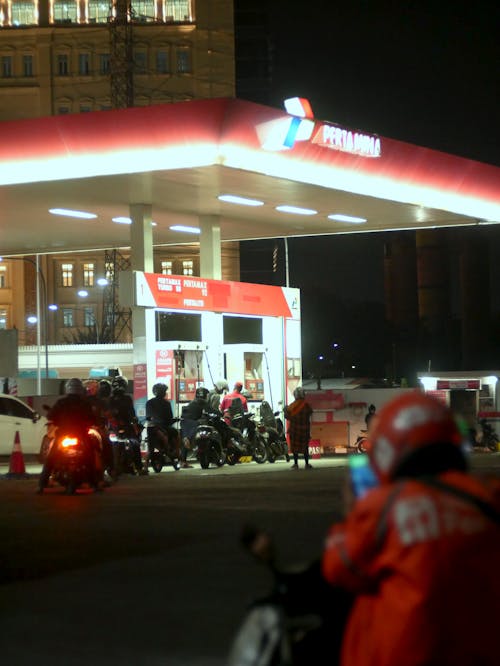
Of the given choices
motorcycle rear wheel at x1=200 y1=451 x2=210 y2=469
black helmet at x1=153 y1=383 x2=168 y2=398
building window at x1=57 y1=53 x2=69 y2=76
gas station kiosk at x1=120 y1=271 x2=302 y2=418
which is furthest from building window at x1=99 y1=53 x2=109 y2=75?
black helmet at x1=153 y1=383 x2=168 y2=398

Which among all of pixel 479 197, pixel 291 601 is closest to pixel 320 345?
pixel 479 197

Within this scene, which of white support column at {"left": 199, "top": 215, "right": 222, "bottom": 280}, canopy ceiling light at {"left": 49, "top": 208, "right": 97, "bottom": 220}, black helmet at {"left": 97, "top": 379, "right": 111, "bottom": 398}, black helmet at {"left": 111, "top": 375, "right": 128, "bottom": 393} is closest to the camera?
black helmet at {"left": 111, "top": 375, "right": 128, "bottom": 393}

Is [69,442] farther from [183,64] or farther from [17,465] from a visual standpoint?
[183,64]

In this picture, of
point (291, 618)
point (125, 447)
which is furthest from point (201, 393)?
point (291, 618)

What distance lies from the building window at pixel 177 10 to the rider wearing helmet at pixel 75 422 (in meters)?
89.5

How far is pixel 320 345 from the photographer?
132 m

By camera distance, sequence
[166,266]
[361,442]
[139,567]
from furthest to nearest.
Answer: [166,266]
[361,442]
[139,567]

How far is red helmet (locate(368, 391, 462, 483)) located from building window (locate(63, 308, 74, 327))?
102 m

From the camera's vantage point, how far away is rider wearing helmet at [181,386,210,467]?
83.5 feet

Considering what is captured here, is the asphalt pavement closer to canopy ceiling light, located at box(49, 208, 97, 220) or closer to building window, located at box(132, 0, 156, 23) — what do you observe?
canopy ceiling light, located at box(49, 208, 97, 220)

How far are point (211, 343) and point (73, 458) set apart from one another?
10581 millimetres

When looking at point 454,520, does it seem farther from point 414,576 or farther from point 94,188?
point 94,188

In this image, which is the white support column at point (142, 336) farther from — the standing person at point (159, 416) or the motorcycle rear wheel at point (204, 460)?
the standing person at point (159, 416)

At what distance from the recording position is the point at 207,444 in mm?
24953
